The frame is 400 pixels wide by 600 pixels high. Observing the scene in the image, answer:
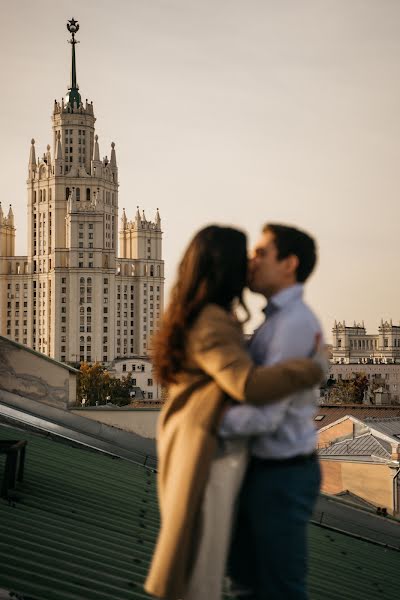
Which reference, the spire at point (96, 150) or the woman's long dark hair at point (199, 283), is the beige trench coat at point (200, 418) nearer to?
the woman's long dark hair at point (199, 283)

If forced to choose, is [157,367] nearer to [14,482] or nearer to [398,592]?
[14,482]

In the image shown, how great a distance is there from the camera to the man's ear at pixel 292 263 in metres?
4.63

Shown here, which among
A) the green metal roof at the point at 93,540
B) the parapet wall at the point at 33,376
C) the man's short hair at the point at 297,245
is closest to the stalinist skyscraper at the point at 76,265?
the parapet wall at the point at 33,376

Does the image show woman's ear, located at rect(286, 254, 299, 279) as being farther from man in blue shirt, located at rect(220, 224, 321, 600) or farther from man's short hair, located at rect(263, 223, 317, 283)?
man in blue shirt, located at rect(220, 224, 321, 600)

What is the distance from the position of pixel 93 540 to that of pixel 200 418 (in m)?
3.54

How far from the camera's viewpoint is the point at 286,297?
4535 mm

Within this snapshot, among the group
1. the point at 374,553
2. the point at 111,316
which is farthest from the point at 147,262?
the point at 374,553

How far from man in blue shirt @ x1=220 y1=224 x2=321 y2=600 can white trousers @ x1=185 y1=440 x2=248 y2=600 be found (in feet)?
0.23

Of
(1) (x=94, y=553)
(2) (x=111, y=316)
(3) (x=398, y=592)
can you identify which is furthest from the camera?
(2) (x=111, y=316)

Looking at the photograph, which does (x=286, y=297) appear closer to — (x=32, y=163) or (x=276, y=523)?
(x=276, y=523)

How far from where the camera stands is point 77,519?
27.0ft

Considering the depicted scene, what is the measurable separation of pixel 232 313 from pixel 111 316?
158527mm

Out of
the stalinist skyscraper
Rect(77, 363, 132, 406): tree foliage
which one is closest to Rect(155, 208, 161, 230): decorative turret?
the stalinist skyscraper

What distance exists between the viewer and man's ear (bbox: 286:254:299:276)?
463cm
